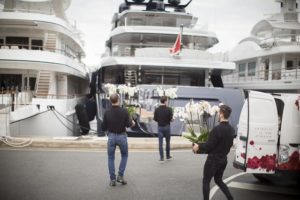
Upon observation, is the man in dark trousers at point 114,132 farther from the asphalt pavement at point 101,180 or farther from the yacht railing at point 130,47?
the yacht railing at point 130,47

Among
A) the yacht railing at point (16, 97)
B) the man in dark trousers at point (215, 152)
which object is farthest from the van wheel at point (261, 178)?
the yacht railing at point (16, 97)

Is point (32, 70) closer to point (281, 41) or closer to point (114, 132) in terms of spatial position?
point (114, 132)

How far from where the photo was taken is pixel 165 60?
1848 cm

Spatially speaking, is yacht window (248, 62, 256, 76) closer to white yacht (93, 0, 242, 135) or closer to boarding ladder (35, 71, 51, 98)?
white yacht (93, 0, 242, 135)

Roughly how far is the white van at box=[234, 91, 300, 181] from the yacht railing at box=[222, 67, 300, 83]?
11262mm

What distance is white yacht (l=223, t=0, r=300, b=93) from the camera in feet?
59.0

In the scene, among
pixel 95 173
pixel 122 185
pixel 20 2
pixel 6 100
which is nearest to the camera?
pixel 122 185

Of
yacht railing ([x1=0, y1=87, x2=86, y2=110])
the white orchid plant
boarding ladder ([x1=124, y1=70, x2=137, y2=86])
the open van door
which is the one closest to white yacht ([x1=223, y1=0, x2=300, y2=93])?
boarding ladder ([x1=124, y1=70, x2=137, y2=86])

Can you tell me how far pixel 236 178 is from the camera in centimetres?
722

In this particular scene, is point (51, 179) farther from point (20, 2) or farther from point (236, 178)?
point (20, 2)

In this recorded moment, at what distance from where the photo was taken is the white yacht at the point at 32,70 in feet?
39.7

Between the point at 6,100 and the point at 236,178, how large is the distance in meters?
7.39

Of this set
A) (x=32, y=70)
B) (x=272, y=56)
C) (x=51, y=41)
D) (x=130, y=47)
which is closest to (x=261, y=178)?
(x=32, y=70)

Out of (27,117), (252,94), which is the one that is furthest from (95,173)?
(27,117)
